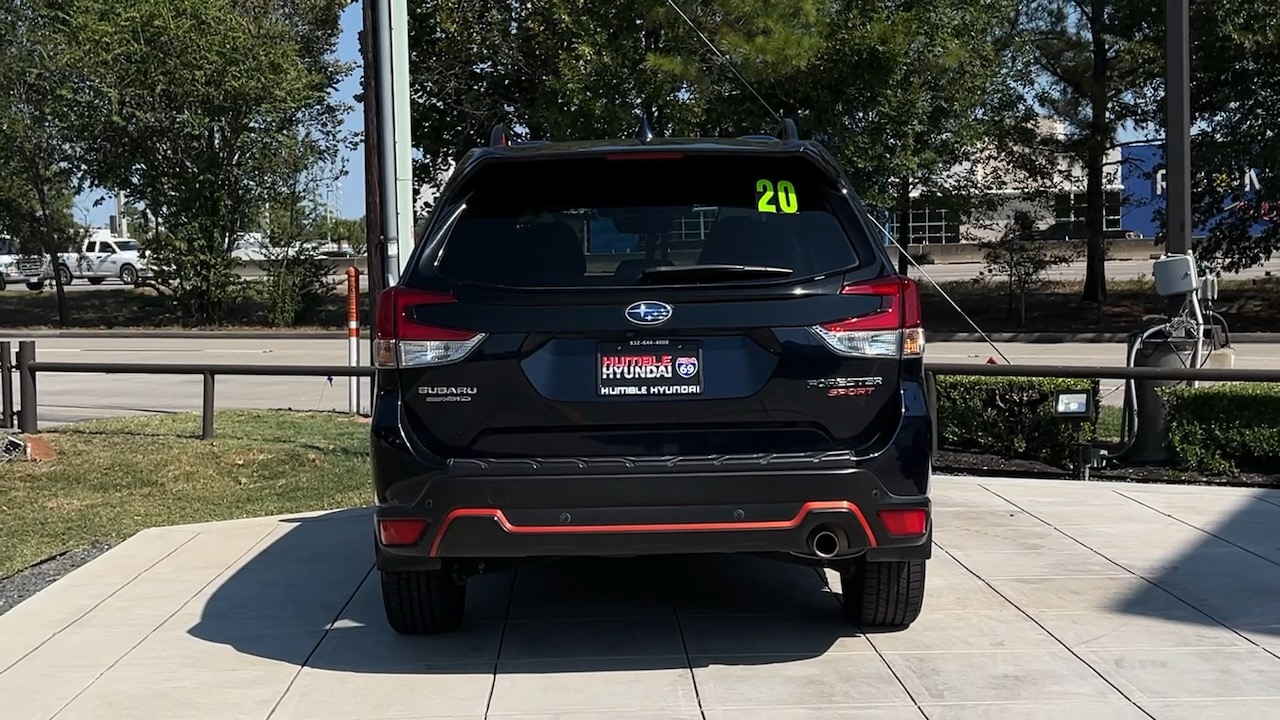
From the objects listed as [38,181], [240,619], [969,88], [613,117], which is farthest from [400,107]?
[38,181]

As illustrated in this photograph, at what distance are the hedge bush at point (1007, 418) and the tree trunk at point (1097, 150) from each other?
16.0 metres

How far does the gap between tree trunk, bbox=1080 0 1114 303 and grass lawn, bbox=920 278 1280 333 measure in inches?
26.7

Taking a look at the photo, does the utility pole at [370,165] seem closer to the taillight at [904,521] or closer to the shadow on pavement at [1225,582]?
the shadow on pavement at [1225,582]

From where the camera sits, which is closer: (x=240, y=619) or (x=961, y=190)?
(x=240, y=619)

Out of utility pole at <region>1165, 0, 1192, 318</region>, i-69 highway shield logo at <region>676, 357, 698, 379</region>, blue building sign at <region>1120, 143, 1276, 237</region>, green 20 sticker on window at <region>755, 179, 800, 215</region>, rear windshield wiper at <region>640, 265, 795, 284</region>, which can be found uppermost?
blue building sign at <region>1120, 143, 1276, 237</region>

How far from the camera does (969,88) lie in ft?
73.9

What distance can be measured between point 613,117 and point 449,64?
491cm

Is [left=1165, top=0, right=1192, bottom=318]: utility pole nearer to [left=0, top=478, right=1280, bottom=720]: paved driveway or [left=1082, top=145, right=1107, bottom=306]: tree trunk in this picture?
[left=0, top=478, right=1280, bottom=720]: paved driveway

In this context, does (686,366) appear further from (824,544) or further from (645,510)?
(824,544)

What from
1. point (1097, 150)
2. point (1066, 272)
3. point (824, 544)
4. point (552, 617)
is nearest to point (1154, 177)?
point (1097, 150)

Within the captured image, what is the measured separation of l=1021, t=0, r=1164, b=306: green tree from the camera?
24.1 m

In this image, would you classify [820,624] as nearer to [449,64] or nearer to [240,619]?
[240,619]

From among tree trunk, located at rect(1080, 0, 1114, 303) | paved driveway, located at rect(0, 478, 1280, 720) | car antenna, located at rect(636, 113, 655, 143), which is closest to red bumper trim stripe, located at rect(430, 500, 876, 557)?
paved driveway, located at rect(0, 478, 1280, 720)

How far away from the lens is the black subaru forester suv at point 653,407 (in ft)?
14.6
